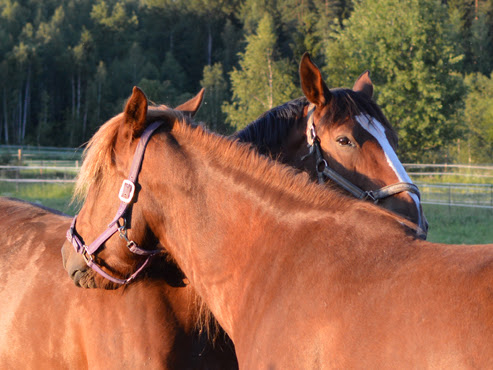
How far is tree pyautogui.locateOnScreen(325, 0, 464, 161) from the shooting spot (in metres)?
28.8

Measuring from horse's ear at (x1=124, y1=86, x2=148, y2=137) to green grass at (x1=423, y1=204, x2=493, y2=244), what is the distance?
8883mm

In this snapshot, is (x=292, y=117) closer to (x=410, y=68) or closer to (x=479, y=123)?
(x=410, y=68)

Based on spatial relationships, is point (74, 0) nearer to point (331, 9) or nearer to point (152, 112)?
point (331, 9)

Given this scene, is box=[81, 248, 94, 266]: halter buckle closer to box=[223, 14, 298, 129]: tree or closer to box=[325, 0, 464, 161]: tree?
box=[325, 0, 464, 161]: tree

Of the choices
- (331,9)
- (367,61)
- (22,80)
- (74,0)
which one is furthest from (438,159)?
(74,0)

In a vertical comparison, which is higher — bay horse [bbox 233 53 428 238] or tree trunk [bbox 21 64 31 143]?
bay horse [bbox 233 53 428 238]

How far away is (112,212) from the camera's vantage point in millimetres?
2492

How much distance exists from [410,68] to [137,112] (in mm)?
29522

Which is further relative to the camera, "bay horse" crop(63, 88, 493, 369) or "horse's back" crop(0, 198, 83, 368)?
"horse's back" crop(0, 198, 83, 368)

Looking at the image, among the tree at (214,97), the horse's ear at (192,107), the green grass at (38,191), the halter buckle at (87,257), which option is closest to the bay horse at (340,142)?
the halter buckle at (87,257)

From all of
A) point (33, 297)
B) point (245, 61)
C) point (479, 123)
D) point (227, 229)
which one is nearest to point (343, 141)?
point (227, 229)

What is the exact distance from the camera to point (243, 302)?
2229 mm

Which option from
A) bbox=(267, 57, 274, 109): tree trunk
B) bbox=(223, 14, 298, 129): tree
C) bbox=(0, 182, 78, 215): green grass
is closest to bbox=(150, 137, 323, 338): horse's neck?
bbox=(0, 182, 78, 215): green grass

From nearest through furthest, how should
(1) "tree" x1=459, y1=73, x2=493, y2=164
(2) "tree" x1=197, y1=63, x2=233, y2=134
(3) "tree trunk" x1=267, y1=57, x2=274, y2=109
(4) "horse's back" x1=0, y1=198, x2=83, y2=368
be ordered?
1. (4) "horse's back" x1=0, y1=198, x2=83, y2=368
2. (3) "tree trunk" x1=267, y1=57, x2=274, y2=109
3. (1) "tree" x1=459, y1=73, x2=493, y2=164
4. (2) "tree" x1=197, y1=63, x2=233, y2=134
